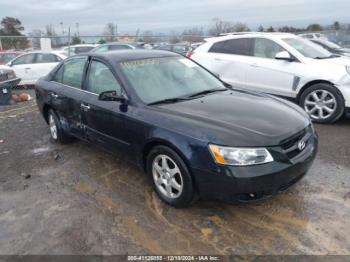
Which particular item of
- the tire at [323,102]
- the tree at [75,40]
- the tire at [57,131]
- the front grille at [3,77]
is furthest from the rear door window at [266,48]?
the tree at [75,40]

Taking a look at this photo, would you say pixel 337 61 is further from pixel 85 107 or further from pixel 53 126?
pixel 53 126

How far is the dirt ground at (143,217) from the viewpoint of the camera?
2.93 meters

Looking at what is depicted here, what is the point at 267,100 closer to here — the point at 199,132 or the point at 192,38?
the point at 199,132

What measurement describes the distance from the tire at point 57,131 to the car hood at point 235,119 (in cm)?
245

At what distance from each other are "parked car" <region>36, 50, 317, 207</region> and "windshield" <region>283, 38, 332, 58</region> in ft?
9.55

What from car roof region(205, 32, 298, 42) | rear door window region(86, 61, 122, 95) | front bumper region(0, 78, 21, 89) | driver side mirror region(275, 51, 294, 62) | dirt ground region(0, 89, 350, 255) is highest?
car roof region(205, 32, 298, 42)

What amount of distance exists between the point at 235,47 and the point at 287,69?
1393 mm

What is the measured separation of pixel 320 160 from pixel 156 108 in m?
2.54

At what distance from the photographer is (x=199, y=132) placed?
3.06 metres

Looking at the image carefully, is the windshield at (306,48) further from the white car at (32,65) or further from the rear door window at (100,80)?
the white car at (32,65)

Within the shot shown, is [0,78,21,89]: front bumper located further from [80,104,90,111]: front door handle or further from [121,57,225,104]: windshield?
[121,57,225,104]: windshield

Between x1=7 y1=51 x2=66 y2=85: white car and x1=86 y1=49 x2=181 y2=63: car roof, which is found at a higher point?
x1=86 y1=49 x2=181 y2=63: car roof

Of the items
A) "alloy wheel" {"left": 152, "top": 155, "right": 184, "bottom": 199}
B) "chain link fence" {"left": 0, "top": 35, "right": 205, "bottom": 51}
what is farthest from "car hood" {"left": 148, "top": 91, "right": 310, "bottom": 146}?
"chain link fence" {"left": 0, "top": 35, "right": 205, "bottom": 51}

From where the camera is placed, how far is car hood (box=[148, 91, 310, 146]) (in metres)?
2.98
